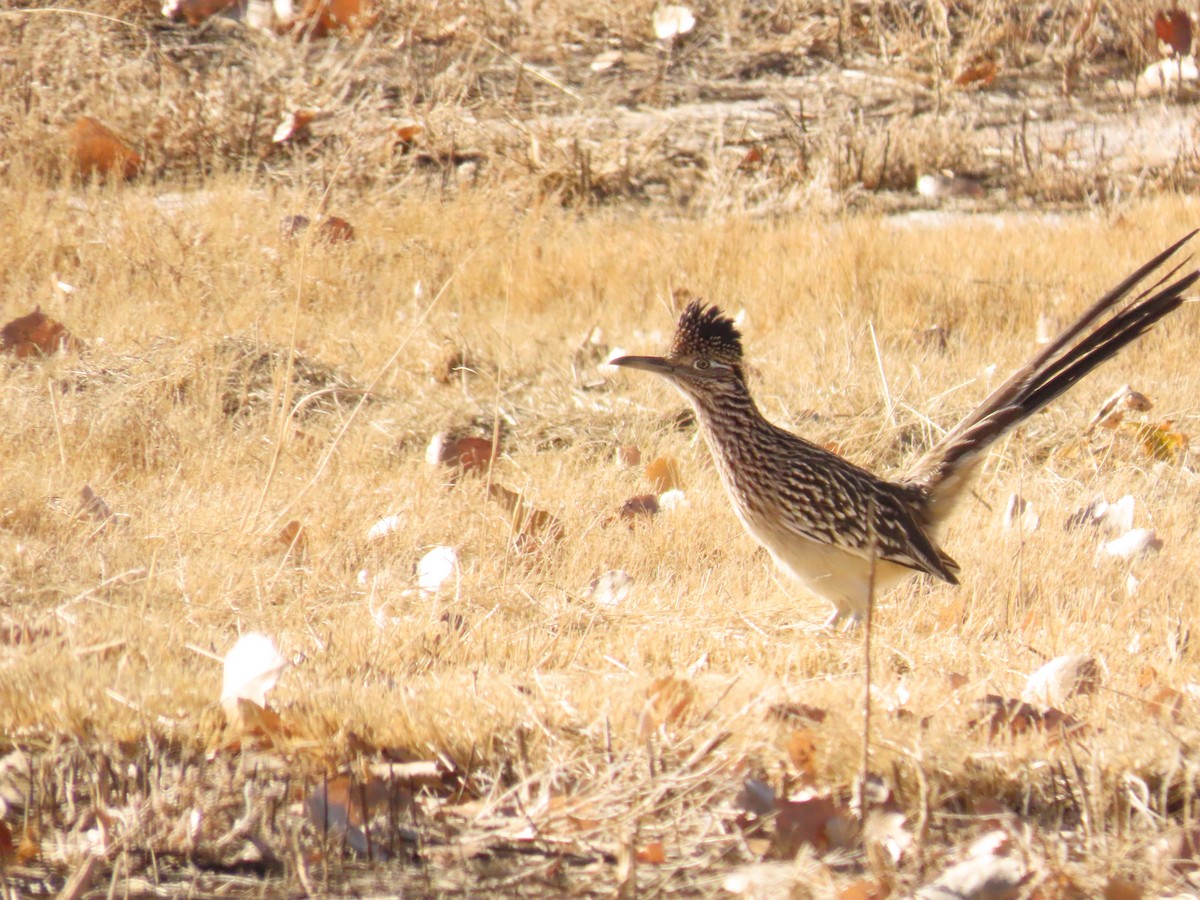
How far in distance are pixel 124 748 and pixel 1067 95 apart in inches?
359

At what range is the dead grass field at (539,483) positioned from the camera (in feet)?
9.65

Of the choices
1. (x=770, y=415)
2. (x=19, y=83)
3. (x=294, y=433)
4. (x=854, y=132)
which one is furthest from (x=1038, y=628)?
(x=19, y=83)

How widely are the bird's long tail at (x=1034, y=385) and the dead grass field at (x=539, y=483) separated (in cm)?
37

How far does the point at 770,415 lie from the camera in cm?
648

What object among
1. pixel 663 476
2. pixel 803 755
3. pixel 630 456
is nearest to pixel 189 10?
pixel 630 456

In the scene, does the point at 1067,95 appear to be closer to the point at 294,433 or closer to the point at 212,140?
the point at 212,140

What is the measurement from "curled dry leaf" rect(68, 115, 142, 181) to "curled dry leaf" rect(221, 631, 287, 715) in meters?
5.97

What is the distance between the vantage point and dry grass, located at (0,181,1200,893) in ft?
10.1

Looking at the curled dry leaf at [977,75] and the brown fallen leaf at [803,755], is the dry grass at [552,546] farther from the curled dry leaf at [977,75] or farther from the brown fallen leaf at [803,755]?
the curled dry leaf at [977,75]

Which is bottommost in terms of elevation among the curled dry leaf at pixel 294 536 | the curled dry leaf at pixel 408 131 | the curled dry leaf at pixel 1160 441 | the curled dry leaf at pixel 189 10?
the curled dry leaf at pixel 294 536

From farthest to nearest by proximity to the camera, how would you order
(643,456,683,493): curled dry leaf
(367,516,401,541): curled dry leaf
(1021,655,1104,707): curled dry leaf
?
(643,456,683,493): curled dry leaf
(367,516,401,541): curled dry leaf
(1021,655,1104,707): curled dry leaf

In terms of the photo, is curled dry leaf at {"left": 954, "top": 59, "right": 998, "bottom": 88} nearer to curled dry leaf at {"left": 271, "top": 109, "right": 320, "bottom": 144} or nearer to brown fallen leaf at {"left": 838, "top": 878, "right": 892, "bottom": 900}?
curled dry leaf at {"left": 271, "top": 109, "right": 320, "bottom": 144}

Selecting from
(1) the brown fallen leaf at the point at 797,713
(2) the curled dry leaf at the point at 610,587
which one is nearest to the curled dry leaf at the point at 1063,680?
(1) the brown fallen leaf at the point at 797,713

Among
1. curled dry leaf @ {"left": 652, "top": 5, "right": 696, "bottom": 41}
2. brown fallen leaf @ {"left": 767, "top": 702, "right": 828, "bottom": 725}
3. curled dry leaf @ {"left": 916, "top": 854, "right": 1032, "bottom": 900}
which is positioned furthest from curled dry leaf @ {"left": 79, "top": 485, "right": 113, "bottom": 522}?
curled dry leaf @ {"left": 652, "top": 5, "right": 696, "bottom": 41}
